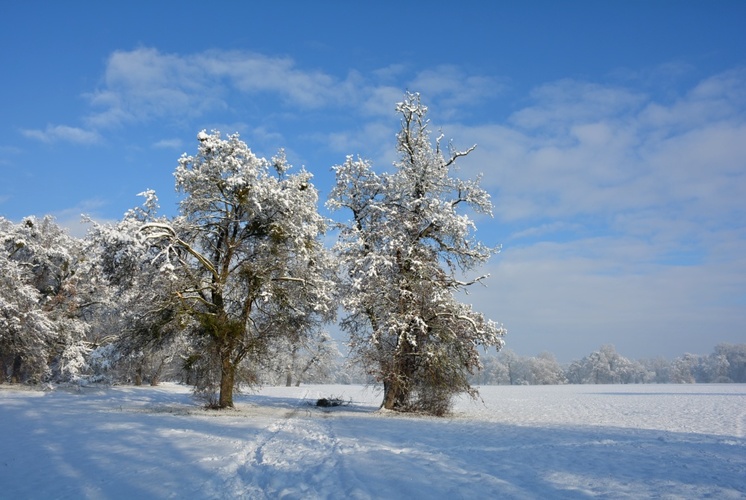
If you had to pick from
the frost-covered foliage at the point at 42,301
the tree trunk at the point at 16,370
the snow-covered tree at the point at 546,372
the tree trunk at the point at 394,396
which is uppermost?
the frost-covered foliage at the point at 42,301

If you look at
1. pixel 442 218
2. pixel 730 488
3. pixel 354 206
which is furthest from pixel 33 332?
pixel 730 488

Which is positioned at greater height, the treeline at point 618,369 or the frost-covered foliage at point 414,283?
the frost-covered foliage at point 414,283

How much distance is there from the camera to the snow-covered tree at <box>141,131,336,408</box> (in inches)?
791

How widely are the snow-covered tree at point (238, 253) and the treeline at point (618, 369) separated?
111m

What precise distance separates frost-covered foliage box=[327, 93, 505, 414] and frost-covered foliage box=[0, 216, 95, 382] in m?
17.3

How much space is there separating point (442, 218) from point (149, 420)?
13.5 m

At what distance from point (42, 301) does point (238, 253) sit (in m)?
20.4

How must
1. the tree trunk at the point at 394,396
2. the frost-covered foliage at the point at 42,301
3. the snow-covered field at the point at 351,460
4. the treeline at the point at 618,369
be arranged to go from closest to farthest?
the snow-covered field at the point at 351,460 → the tree trunk at the point at 394,396 → the frost-covered foliage at the point at 42,301 → the treeline at the point at 618,369

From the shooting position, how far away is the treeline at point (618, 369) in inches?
4707

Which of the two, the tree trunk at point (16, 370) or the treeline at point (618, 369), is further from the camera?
the treeline at point (618, 369)

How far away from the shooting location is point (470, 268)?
76.3 ft

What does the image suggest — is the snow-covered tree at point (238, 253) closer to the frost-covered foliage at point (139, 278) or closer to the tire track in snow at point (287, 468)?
the frost-covered foliage at point (139, 278)

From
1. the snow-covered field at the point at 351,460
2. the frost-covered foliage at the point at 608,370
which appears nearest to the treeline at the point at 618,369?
the frost-covered foliage at the point at 608,370

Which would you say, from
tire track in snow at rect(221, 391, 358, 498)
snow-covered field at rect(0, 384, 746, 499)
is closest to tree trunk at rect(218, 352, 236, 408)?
snow-covered field at rect(0, 384, 746, 499)
